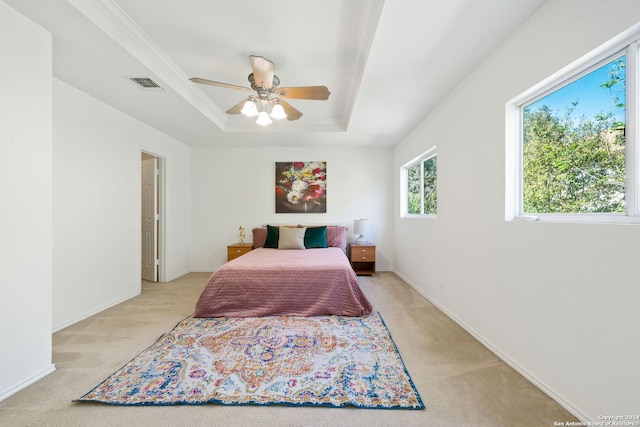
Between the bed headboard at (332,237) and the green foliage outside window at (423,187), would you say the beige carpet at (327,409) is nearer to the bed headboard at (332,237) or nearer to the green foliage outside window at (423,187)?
the green foliage outside window at (423,187)

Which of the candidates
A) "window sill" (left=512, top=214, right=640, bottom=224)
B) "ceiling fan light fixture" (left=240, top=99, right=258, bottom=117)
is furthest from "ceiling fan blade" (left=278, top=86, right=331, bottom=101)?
"window sill" (left=512, top=214, right=640, bottom=224)

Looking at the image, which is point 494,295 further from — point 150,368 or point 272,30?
point 272,30

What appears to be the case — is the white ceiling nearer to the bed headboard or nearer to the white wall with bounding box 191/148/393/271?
the white wall with bounding box 191/148/393/271

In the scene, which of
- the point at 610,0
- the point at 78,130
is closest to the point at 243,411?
the point at 610,0

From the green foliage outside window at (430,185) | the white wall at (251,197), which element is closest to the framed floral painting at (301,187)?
the white wall at (251,197)

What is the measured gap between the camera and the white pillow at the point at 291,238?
413cm

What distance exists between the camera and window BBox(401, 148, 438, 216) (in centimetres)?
344

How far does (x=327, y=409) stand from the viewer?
4.77ft

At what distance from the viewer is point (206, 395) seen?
5.10 ft

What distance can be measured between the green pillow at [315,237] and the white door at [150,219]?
2420 mm

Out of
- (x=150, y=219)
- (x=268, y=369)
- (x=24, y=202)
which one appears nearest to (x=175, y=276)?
(x=150, y=219)

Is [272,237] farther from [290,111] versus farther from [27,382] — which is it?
[27,382]

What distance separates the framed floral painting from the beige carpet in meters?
2.70

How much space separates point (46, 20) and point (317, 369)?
2943 millimetres
